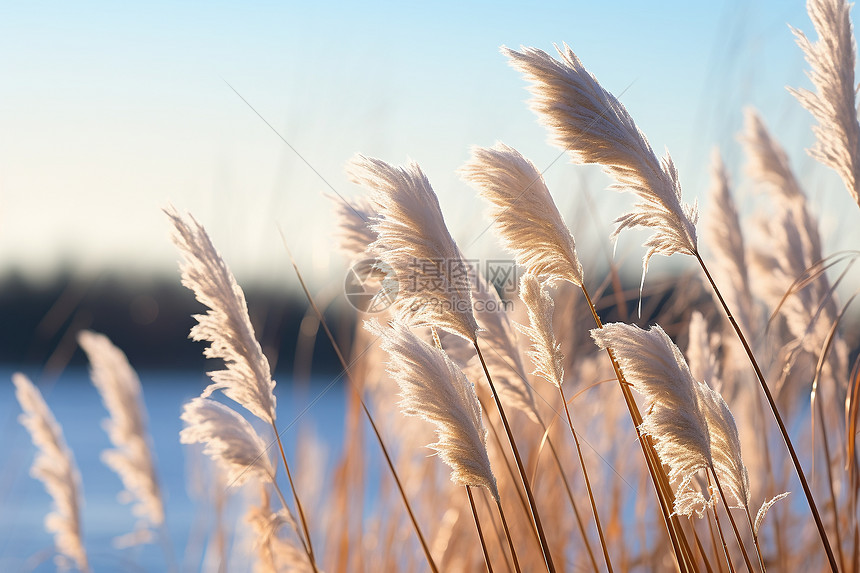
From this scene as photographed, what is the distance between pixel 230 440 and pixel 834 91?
1532 millimetres

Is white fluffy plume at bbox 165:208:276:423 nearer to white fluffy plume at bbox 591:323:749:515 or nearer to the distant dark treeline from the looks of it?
→ white fluffy plume at bbox 591:323:749:515

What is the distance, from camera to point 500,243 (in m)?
1.25

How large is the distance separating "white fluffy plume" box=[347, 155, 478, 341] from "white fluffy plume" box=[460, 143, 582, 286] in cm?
11

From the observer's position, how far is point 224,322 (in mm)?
1342

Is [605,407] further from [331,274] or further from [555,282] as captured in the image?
[555,282]

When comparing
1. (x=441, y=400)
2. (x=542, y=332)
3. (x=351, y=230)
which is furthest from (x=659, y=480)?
(x=351, y=230)

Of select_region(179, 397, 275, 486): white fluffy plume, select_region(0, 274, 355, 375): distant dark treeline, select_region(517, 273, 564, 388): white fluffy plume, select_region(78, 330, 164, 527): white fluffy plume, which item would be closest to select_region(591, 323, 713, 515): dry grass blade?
select_region(517, 273, 564, 388): white fluffy plume

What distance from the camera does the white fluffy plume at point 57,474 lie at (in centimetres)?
251

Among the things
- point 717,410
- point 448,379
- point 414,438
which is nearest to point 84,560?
point 414,438

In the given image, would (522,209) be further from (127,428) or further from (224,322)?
(127,428)

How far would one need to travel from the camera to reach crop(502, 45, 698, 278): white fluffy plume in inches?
44.7

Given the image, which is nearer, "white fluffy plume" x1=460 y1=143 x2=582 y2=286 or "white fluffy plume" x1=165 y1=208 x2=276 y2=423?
"white fluffy plume" x1=460 y1=143 x2=582 y2=286

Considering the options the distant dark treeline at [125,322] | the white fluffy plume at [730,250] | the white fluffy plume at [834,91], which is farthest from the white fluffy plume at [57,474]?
the distant dark treeline at [125,322]

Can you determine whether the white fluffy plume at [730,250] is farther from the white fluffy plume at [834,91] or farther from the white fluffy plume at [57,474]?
the white fluffy plume at [57,474]
